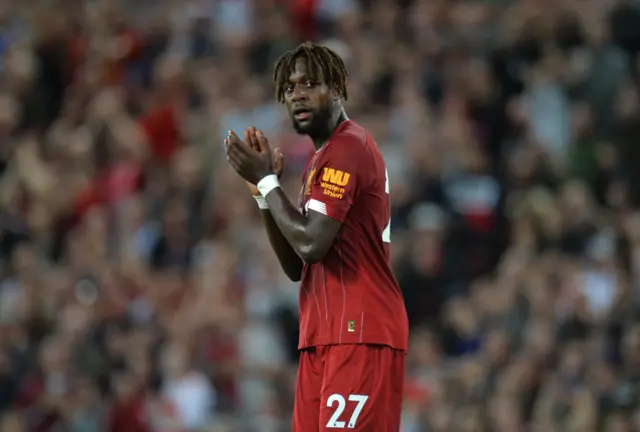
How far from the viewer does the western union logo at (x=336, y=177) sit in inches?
218

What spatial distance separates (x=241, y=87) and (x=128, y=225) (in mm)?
1875

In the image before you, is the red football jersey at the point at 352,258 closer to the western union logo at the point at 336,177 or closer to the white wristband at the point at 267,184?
the western union logo at the point at 336,177

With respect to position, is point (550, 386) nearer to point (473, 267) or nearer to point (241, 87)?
point (473, 267)

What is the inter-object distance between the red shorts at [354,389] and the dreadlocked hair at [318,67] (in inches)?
45.1

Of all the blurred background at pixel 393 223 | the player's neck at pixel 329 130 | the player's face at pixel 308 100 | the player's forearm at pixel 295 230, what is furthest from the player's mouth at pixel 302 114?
the blurred background at pixel 393 223

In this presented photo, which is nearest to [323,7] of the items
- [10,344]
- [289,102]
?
[10,344]

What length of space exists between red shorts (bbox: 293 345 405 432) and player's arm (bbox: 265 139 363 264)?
1.47 ft

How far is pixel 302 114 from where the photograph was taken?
18.6ft

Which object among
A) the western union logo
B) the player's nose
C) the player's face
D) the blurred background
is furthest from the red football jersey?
the blurred background

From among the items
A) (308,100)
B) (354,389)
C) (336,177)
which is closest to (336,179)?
(336,177)

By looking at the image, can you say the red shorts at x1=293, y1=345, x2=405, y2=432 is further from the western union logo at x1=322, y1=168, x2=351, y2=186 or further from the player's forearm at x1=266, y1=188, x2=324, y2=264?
the western union logo at x1=322, y1=168, x2=351, y2=186

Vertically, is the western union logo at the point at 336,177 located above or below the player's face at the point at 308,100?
below

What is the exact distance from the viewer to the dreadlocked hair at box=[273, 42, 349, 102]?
5668 mm

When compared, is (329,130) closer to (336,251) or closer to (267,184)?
(267,184)
